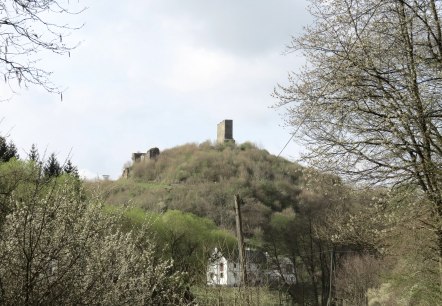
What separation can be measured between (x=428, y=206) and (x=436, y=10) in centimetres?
406

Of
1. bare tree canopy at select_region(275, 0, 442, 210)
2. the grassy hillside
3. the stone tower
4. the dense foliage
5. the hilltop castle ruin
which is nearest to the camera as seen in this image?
the dense foliage

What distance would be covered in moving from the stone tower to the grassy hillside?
673cm

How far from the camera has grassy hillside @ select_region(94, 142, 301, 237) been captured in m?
67.7

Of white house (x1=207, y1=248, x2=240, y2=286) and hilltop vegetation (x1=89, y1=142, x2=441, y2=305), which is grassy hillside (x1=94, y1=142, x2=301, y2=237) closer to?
hilltop vegetation (x1=89, y1=142, x2=441, y2=305)

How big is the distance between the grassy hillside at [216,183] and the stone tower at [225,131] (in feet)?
22.1

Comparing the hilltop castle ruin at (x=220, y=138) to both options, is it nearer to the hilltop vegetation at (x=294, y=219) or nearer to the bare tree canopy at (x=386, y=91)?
the hilltop vegetation at (x=294, y=219)

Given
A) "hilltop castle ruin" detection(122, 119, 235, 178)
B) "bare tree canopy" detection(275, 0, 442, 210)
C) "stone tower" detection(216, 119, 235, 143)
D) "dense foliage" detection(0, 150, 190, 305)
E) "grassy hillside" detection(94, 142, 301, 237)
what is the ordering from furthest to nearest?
"stone tower" detection(216, 119, 235, 143) → "hilltop castle ruin" detection(122, 119, 235, 178) → "grassy hillside" detection(94, 142, 301, 237) → "bare tree canopy" detection(275, 0, 442, 210) → "dense foliage" detection(0, 150, 190, 305)

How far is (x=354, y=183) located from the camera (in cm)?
1273

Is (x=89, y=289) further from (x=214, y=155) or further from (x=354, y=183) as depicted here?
(x=214, y=155)

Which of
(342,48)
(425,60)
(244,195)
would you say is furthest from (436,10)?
(244,195)

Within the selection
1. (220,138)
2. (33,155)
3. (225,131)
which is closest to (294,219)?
(33,155)

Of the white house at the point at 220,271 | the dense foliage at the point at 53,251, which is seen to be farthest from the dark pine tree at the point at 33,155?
the white house at the point at 220,271

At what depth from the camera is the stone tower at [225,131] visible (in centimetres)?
11936

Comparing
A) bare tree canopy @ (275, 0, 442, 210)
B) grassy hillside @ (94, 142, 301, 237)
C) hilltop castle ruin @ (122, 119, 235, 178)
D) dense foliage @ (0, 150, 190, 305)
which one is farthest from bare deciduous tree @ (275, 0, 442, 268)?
hilltop castle ruin @ (122, 119, 235, 178)
